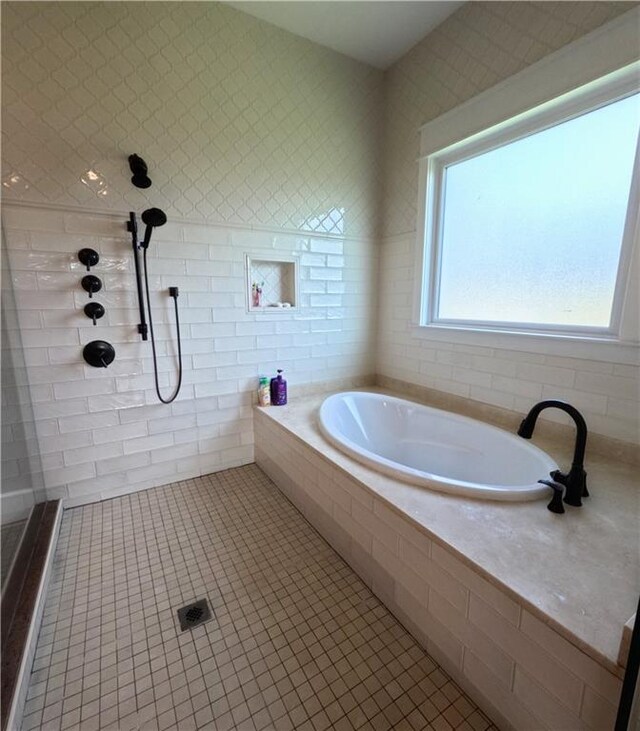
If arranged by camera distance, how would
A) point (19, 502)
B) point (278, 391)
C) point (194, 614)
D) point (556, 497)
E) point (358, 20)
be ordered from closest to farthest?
point (556, 497)
point (194, 614)
point (19, 502)
point (358, 20)
point (278, 391)

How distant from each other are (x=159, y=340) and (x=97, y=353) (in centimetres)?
34

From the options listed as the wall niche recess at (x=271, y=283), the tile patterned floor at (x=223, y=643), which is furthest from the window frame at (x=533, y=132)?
the tile patterned floor at (x=223, y=643)

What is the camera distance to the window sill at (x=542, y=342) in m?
1.55

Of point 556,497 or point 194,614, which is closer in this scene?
point 556,497

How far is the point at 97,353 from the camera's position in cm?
191

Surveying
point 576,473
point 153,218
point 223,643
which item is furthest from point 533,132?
point 223,643

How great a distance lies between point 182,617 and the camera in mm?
1376

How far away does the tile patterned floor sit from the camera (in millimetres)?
1063

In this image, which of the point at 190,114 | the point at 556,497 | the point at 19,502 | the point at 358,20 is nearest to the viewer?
the point at 556,497

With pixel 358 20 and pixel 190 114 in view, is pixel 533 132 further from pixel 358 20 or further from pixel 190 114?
pixel 190 114

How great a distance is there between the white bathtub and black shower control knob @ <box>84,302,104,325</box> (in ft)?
4.50

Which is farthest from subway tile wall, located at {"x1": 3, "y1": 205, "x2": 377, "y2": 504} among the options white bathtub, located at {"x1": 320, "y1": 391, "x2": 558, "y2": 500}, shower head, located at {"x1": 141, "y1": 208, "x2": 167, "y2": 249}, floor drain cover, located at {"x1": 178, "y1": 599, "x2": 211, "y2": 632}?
floor drain cover, located at {"x1": 178, "y1": 599, "x2": 211, "y2": 632}

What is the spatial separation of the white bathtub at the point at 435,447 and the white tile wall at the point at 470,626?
221 mm

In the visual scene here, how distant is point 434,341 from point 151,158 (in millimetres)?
2105
